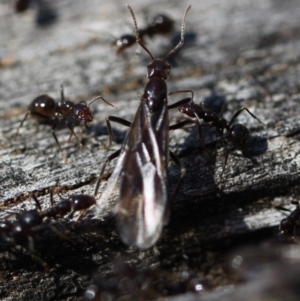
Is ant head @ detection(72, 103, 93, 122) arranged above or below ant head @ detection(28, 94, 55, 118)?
below

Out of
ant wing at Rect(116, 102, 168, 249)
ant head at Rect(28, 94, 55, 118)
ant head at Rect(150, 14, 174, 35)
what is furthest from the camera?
ant head at Rect(150, 14, 174, 35)

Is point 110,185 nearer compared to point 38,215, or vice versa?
point 38,215

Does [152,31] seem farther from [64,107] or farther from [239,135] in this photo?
[239,135]

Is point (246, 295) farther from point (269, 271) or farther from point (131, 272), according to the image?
point (131, 272)

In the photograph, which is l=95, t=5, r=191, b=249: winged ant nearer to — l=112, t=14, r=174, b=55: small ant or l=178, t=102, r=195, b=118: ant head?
l=178, t=102, r=195, b=118: ant head

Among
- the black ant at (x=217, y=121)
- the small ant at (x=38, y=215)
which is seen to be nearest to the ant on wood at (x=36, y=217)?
the small ant at (x=38, y=215)

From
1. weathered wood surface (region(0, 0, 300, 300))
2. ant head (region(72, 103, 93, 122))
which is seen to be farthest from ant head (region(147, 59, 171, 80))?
ant head (region(72, 103, 93, 122))

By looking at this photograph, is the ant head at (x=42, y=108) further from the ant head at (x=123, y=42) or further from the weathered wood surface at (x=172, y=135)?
the ant head at (x=123, y=42)

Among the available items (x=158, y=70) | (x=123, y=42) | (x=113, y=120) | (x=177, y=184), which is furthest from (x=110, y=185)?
(x=123, y=42)
